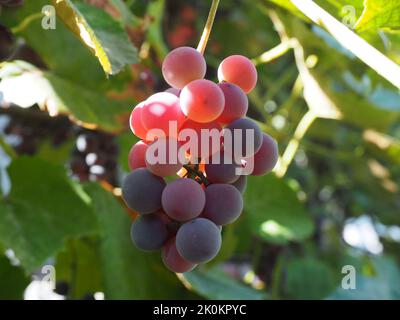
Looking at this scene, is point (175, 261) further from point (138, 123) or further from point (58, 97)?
point (58, 97)

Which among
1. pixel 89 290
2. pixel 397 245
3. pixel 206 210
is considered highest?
pixel 397 245

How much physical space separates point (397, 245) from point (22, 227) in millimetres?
Answer: 1376

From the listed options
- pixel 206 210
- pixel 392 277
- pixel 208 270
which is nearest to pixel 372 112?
pixel 392 277

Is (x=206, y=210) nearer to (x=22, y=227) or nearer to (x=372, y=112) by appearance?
(x=22, y=227)

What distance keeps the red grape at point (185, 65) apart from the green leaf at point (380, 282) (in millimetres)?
931

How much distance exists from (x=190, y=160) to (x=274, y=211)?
2.62ft

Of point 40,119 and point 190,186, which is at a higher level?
point 40,119

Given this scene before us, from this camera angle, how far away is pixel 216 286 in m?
1.07

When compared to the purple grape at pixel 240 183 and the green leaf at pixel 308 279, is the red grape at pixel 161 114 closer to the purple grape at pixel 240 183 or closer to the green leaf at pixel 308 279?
the purple grape at pixel 240 183

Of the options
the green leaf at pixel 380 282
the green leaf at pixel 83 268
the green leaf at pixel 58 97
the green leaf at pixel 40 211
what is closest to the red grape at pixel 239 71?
the green leaf at pixel 58 97

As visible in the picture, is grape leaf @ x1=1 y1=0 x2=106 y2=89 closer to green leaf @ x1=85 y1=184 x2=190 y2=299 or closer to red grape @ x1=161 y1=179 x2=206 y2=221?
green leaf @ x1=85 y1=184 x2=190 y2=299

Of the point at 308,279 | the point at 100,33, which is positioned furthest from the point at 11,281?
the point at 308,279

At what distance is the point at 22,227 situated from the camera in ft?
3.06

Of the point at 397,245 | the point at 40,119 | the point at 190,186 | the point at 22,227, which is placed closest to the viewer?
the point at 190,186
